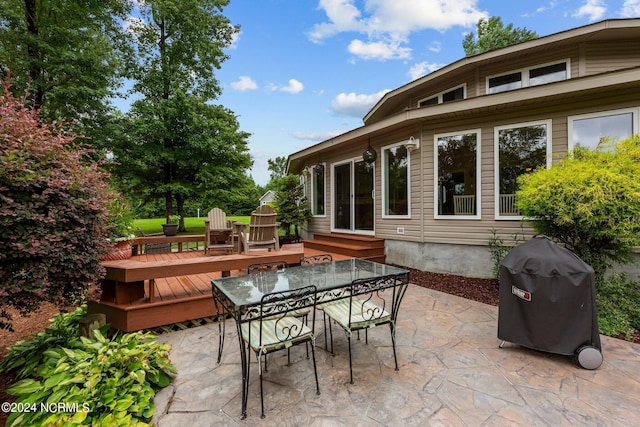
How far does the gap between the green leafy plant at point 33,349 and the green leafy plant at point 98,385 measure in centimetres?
19

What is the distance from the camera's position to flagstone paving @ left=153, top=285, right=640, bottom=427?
6.07ft

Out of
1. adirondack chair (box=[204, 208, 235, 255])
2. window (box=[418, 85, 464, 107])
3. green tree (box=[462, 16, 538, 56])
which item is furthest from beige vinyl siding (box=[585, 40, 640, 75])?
green tree (box=[462, 16, 538, 56])

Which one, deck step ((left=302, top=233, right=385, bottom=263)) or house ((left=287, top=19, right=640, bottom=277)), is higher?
house ((left=287, top=19, right=640, bottom=277))

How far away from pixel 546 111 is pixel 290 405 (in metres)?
6.01

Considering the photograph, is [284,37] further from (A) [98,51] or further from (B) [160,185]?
(B) [160,185]

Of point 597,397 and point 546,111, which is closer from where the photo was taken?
point 597,397

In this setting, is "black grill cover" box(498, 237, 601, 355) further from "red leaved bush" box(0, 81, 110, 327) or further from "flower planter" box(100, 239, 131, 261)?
"flower planter" box(100, 239, 131, 261)

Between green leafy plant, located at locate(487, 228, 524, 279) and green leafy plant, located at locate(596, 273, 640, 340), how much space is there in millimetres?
1292

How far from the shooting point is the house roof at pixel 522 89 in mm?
4199

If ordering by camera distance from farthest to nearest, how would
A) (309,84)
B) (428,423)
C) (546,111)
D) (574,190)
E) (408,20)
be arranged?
(309,84)
(408,20)
(546,111)
(574,190)
(428,423)

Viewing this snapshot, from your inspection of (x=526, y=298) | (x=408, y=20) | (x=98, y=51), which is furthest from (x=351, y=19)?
(x=526, y=298)

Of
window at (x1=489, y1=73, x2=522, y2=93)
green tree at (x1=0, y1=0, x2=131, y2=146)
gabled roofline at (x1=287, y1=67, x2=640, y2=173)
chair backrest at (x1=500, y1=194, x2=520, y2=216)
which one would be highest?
green tree at (x1=0, y1=0, x2=131, y2=146)

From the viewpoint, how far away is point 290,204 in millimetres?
9062

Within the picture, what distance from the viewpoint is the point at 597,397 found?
2.02 metres
